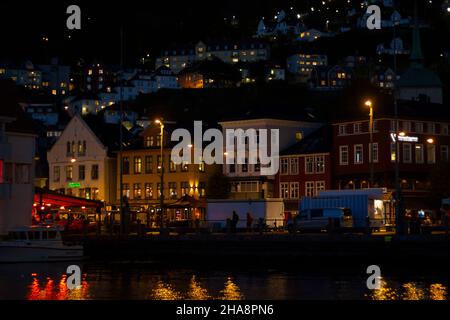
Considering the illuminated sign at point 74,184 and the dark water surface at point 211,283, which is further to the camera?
the illuminated sign at point 74,184

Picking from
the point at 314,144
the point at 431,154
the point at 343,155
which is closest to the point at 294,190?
the point at 314,144

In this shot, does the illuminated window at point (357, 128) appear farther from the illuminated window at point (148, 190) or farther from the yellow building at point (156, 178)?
the illuminated window at point (148, 190)

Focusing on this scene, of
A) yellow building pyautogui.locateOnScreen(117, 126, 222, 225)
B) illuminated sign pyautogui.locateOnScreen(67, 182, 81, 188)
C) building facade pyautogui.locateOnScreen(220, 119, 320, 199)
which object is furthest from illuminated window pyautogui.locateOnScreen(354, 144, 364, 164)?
illuminated sign pyautogui.locateOnScreen(67, 182, 81, 188)

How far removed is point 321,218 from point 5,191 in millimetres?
24099

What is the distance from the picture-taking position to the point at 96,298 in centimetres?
5469

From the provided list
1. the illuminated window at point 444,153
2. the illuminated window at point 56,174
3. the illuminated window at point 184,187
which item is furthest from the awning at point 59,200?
the illuminated window at point 56,174

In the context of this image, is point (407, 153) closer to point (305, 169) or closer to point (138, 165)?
point (305, 169)

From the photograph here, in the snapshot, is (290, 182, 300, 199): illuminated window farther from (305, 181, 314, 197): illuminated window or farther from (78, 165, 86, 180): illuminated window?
(78, 165, 86, 180): illuminated window

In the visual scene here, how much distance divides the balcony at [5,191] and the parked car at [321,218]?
2171 cm

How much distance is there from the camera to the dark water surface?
5556 centimetres

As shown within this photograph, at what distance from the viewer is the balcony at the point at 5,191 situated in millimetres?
83175

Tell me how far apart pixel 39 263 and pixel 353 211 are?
100ft
